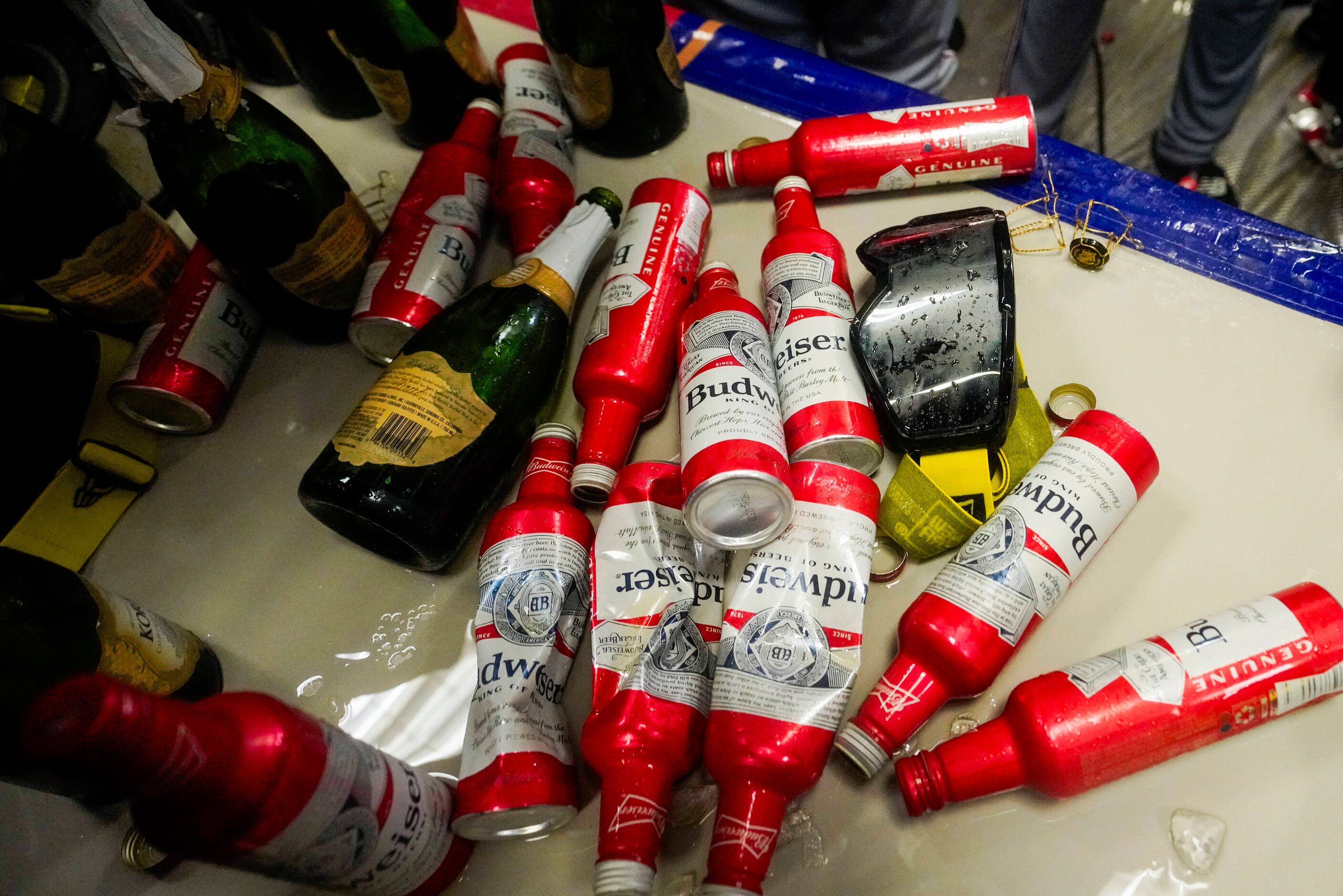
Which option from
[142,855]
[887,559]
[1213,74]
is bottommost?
[142,855]

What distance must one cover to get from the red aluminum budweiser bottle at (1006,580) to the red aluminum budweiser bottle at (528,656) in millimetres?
233

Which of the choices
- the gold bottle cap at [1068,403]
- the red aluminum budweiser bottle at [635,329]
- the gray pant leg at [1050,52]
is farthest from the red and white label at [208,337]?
the gray pant leg at [1050,52]

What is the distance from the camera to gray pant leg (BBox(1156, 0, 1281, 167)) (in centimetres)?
120

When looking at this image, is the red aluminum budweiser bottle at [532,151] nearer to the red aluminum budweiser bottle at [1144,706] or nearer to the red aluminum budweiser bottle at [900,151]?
the red aluminum budweiser bottle at [900,151]

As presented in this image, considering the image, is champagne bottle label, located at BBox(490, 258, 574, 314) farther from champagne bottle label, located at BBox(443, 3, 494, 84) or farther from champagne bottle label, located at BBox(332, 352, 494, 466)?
champagne bottle label, located at BBox(443, 3, 494, 84)

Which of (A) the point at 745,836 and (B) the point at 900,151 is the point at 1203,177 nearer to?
(B) the point at 900,151

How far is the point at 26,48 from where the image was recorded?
0.94m

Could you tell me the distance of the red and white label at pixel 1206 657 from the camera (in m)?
0.54

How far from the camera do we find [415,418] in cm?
66

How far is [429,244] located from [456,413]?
0.24 m

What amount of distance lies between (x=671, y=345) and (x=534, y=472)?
19cm

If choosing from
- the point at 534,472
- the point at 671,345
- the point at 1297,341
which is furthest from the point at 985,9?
the point at 534,472

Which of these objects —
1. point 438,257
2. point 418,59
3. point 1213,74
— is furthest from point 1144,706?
point 1213,74

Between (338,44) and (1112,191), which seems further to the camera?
(338,44)
